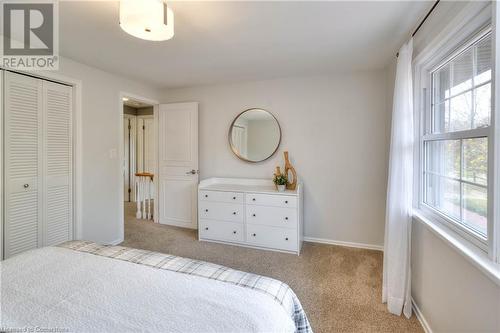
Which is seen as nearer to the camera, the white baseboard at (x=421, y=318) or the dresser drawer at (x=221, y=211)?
the white baseboard at (x=421, y=318)

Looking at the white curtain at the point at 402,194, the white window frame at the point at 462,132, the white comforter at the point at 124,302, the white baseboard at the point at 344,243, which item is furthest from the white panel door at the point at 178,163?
the white window frame at the point at 462,132

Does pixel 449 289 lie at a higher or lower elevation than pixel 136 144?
lower

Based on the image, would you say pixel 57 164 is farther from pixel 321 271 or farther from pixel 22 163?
pixel 321 271

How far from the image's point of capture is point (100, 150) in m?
3.01

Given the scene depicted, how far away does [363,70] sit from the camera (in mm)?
3025

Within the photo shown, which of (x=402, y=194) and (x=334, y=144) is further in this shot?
(x=334, y=144)

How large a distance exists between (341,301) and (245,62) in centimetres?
256

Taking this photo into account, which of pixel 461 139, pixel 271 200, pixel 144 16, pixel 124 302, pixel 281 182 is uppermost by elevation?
pixel 144 16

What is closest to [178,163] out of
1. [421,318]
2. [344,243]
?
[344,243]

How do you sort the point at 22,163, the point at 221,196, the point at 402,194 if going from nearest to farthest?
the point at 402,194, the point at 22,163, the point at 221,196

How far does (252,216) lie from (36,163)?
7.69 feet

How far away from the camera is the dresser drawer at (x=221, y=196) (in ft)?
10.3

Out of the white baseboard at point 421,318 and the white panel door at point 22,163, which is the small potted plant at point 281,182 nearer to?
the white baseboard at point 421,318

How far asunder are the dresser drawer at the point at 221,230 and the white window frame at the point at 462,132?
199 cm
